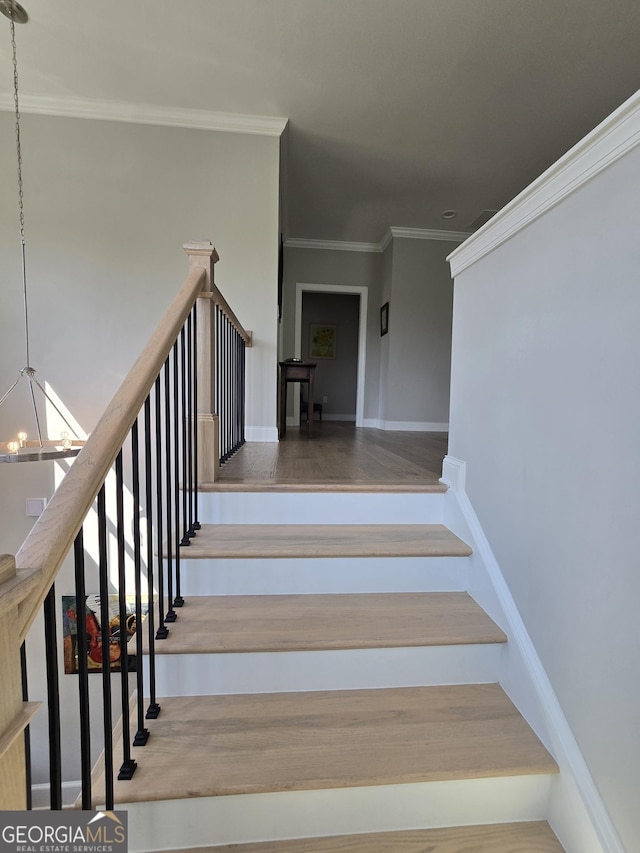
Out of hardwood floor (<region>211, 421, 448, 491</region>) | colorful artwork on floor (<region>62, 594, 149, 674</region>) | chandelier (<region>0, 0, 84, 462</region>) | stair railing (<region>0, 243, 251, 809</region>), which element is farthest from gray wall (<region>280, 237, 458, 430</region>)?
colorful artwork on floor (<region>62, 594, 149, 674</region>)

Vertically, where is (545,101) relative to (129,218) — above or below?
above

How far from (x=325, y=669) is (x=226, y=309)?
1745mm

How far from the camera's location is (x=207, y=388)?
1805mm

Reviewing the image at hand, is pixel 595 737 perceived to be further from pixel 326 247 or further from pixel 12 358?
pixel 326 247

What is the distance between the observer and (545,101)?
2.91m

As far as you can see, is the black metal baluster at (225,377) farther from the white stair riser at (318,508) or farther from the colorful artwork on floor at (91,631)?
the colorful artwork on floor at (91,631)

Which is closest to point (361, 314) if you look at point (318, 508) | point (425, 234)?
point (425, 234)

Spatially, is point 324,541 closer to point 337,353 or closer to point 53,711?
point 53,711

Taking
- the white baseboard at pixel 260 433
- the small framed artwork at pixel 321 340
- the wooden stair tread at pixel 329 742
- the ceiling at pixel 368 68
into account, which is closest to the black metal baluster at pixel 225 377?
the white baseboard at pixel 260 433

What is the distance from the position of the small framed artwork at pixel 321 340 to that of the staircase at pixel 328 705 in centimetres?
629

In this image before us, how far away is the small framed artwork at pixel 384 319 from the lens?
5128 mm

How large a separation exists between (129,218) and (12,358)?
1.42m

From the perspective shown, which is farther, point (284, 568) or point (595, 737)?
point (284, 568)

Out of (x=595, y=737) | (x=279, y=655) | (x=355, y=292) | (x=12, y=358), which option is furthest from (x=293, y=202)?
(x=595, y=737)
